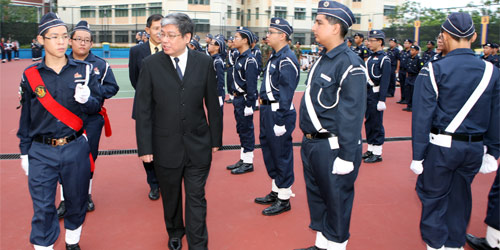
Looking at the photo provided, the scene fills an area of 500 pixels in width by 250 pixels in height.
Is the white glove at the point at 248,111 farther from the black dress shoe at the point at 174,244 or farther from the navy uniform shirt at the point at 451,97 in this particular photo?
the navy uniform shirt at the point at 451,97

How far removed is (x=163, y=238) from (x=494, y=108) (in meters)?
3.33

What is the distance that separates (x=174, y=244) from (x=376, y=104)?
4768 millimetres

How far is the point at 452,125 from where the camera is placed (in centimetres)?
350

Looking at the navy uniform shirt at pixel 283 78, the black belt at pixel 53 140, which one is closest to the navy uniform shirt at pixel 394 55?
the navy uniform shirt at pixel 283 78

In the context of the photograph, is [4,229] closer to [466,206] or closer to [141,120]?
[141,120]

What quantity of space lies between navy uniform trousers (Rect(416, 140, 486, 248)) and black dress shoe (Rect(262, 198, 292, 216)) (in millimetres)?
1764

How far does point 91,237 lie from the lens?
4.36 metres

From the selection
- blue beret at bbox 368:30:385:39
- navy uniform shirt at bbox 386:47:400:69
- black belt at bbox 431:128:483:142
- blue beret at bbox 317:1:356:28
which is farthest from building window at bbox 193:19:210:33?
black belt at bbox 431:128:483:142

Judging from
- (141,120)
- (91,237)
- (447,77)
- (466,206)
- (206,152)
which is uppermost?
(447,77)

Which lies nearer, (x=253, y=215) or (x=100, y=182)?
(x=253, y=215)

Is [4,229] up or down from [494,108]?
down

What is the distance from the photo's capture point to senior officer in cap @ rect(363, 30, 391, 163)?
7.34m

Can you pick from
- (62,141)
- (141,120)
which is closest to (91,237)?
(62,141)

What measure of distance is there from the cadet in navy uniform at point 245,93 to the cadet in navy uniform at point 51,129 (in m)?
3.05
